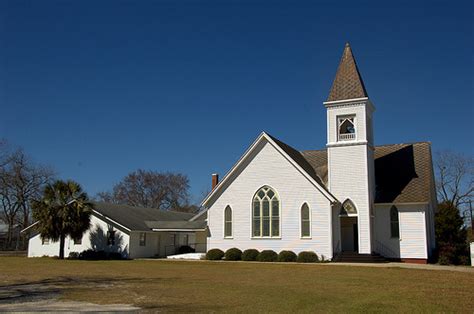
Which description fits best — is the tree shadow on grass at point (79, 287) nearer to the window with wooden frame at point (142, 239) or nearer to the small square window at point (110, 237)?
the small square window at point (110, 237)

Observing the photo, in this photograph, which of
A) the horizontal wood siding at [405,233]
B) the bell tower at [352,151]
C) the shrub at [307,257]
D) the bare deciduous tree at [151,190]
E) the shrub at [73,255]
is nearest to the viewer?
the shrub at [307,257]

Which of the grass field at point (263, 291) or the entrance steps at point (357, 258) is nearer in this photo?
the grass field at point (263, 291)

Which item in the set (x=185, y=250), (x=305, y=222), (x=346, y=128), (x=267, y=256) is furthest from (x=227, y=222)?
(x=346, y=128)

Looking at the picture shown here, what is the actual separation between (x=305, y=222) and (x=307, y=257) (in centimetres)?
277

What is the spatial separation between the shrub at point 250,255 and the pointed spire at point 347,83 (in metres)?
13.3

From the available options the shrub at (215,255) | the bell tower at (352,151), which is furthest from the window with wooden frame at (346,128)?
the shrub at (215,255)

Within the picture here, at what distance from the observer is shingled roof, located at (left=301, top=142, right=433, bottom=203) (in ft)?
122

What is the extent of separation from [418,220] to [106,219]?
25687 mm

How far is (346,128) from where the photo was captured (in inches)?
1549

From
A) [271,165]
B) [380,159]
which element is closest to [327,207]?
[271,165]

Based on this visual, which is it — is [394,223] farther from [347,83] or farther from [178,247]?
[178,247]

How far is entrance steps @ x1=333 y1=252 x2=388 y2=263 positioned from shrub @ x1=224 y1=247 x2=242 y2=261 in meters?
7.25

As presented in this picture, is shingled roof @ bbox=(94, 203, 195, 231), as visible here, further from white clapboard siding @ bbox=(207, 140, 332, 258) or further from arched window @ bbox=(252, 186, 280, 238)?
arched window @ bbox=(252, 186, 280, 238)

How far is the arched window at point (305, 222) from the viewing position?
36.3 m
